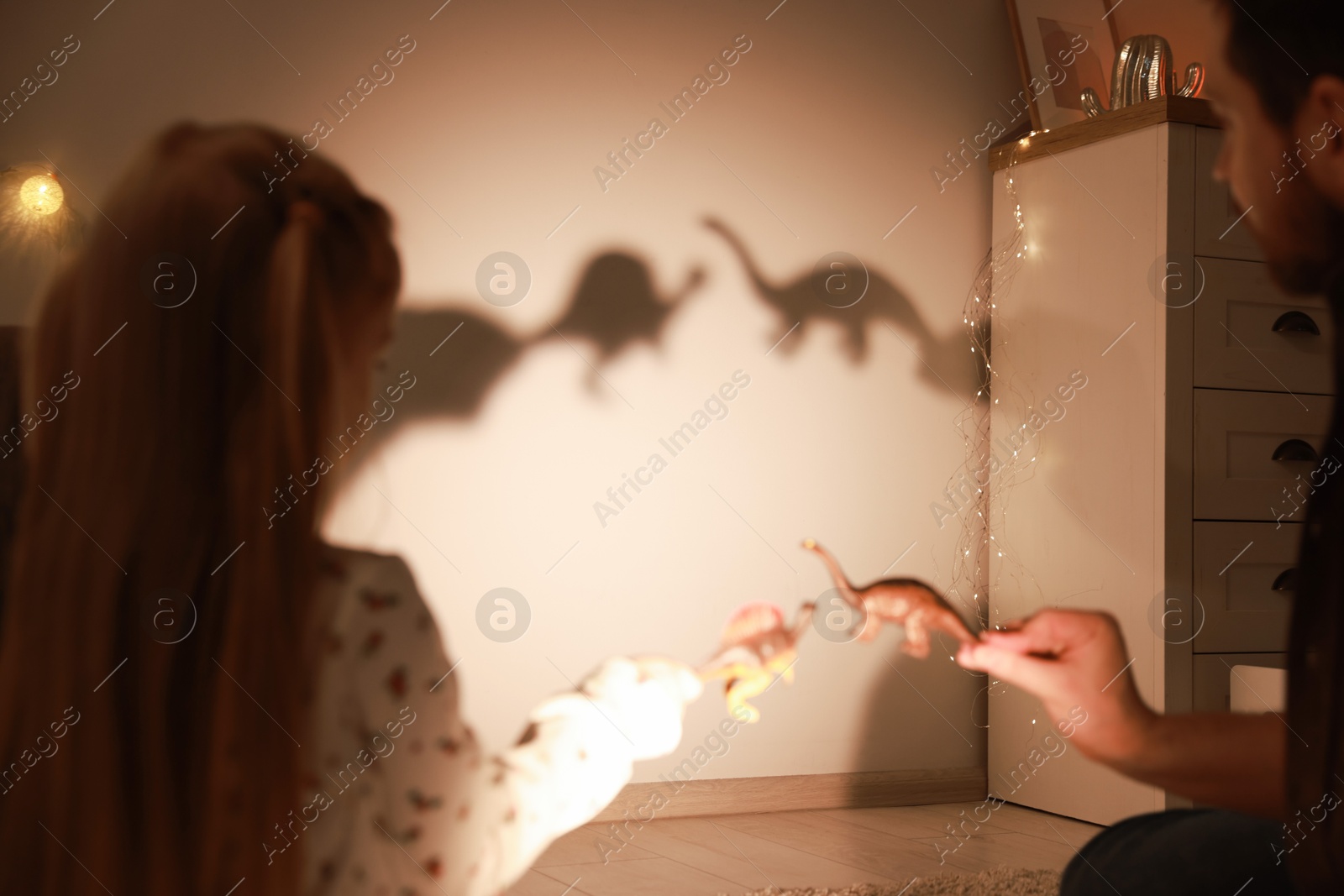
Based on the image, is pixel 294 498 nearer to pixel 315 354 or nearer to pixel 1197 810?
pixel 315 354

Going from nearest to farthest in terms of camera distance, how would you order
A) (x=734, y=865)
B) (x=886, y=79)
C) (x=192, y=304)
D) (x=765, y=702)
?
1. (x=192, y=304)
2. (x=734, y=865)
3. (x=765, y=702)
4. (x=886, y=79)

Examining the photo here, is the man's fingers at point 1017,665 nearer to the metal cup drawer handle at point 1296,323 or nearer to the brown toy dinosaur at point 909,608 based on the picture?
the brown toy dinosaur at point 909,608

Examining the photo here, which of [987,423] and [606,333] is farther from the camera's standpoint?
[987,423]

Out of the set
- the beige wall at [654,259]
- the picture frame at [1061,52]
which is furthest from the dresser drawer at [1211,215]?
the beige wall at [654,259]

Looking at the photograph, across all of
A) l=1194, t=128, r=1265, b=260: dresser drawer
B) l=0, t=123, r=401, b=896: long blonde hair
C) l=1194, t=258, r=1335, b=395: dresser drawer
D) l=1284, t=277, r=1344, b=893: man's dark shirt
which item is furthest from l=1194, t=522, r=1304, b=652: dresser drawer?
l=0, t=123, r=401, b=896: long blonde hair

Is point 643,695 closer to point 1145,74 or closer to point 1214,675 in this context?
point 1214,675

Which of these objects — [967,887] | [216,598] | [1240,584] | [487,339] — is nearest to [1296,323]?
Result: [1240,584]

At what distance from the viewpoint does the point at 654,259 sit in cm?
231

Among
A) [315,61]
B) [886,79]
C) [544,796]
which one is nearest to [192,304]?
[544,796]

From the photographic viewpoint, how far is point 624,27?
2307mm

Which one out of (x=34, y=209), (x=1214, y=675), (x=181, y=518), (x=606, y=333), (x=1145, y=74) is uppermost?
(x=34, y=209)

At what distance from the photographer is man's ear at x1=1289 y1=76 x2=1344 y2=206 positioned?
69 cm

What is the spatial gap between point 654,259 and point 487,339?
1.26 feet

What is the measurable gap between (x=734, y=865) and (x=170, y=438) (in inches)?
55.5
